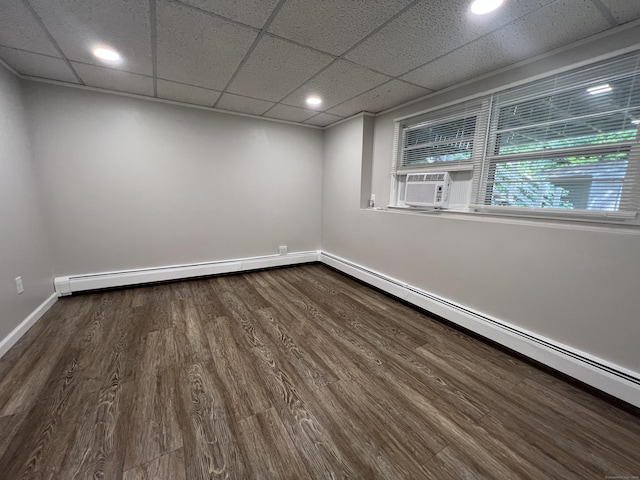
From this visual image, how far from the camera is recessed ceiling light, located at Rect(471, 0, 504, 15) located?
1.40 metres

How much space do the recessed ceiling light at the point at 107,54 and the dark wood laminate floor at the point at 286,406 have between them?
7.66ft

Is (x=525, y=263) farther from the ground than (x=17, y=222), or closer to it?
closer to it

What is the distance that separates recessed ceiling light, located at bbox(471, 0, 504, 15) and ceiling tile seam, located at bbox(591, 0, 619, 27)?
501 millimetres

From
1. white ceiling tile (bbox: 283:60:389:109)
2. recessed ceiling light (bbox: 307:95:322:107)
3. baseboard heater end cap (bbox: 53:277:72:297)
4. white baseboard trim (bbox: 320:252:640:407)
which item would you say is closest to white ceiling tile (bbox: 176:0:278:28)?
white ceiling tile (bbox: 283:60:389:109)

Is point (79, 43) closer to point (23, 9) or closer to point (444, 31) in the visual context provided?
point (23, 9)

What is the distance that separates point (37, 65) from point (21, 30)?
2.34ft

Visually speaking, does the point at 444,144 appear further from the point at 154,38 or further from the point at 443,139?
the point at 154,38

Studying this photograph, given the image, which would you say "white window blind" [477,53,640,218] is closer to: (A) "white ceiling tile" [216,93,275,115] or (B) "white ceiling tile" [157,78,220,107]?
(A) "white ceiling tile" [216,93,275,115]

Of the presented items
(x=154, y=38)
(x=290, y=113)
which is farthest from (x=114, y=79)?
(x=290, y=113)

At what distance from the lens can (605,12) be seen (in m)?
1.46

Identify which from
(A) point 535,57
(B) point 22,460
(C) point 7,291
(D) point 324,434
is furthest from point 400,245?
(C) point 7,291

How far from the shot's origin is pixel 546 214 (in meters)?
2.00

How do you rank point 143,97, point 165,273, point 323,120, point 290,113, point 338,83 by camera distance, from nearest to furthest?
point 338,83 < point 143,97 < point 165,273 < point 290,113 < point 323,120

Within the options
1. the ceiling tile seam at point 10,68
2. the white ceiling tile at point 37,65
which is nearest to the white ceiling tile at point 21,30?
the white ceiling tile at point 37,65
